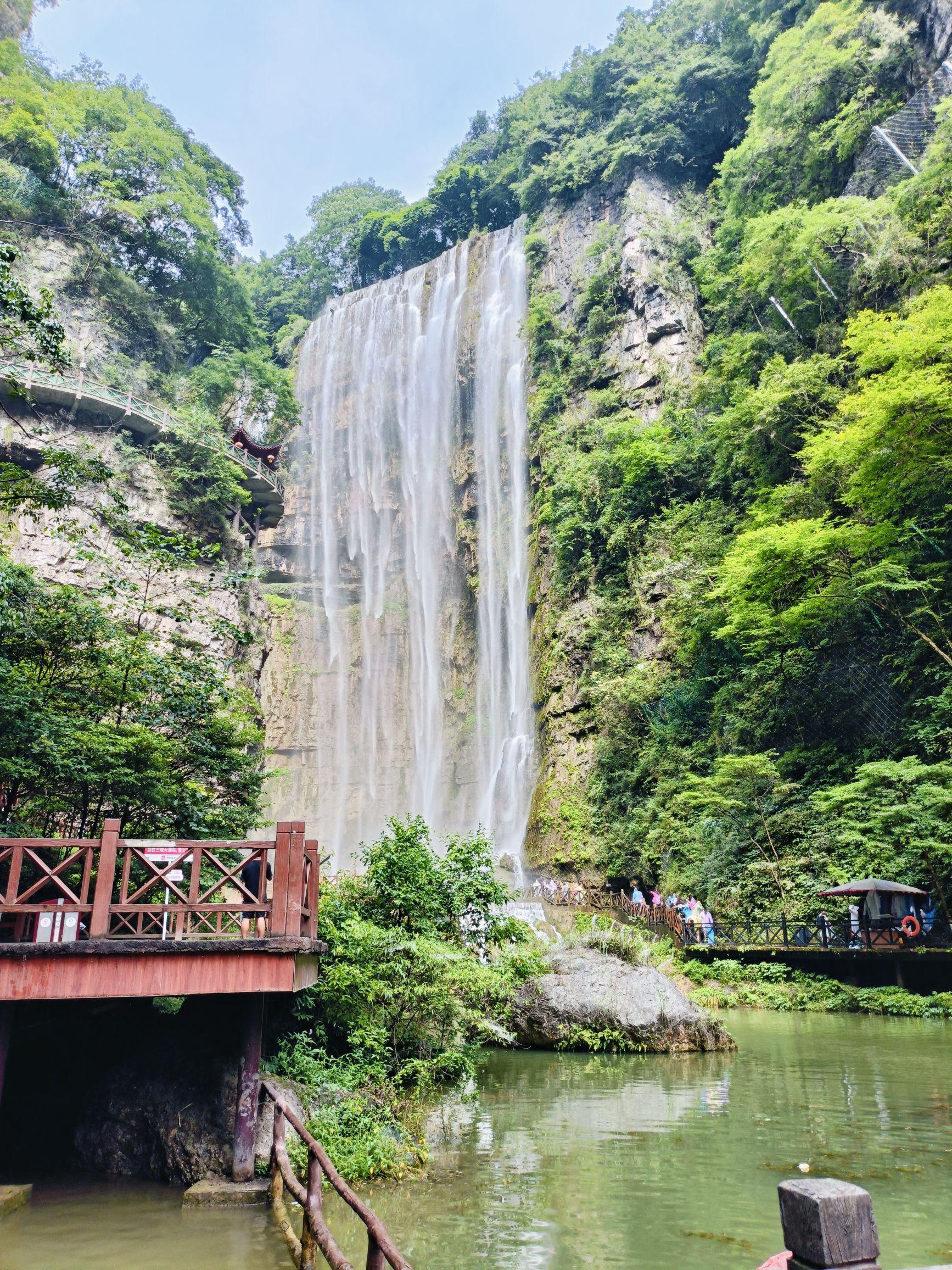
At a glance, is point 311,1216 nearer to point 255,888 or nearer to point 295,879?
Answer: point 295,879

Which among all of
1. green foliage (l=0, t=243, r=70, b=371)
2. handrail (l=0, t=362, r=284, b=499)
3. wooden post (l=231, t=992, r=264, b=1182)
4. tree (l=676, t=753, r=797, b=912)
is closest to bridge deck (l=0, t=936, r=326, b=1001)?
wooden post (l=231, t=992, r=264, b=1182)

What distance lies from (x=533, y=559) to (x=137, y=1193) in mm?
27869

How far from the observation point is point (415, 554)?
38750mm

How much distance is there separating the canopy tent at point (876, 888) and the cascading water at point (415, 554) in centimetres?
1517

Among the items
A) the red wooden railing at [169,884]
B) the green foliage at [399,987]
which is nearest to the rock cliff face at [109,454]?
the green foliage at [399,987]

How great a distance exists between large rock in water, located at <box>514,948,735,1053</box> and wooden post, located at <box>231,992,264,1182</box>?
6008 mm

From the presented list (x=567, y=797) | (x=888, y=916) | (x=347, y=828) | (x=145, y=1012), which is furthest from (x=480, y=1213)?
(x=347, y=828)

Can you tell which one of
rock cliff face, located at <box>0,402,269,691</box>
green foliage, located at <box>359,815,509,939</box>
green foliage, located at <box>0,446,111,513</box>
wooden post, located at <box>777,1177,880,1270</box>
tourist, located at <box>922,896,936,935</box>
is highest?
rock cliff face, located at <box>0,402,269,691</box>

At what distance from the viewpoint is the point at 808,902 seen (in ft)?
56.3

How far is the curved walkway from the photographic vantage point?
26.3 meters

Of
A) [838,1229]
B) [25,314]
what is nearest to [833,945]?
[838,1229]

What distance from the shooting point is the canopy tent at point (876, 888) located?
14.8m

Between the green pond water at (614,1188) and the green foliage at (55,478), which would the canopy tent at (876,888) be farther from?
the green foliage at (55,478)

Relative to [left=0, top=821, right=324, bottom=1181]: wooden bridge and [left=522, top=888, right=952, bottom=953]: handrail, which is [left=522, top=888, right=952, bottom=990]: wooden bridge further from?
[left=0, top=821, right=324, bottom=1181]: wooden bridge
